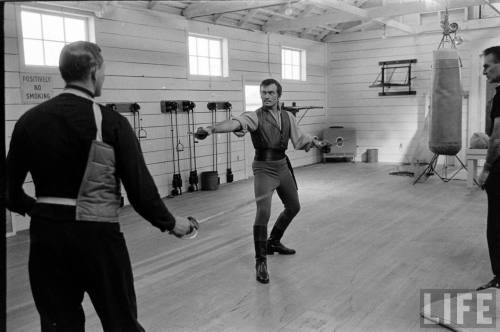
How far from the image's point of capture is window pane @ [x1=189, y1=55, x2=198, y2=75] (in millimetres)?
8039

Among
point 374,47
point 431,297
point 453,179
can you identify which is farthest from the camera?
point 374,47

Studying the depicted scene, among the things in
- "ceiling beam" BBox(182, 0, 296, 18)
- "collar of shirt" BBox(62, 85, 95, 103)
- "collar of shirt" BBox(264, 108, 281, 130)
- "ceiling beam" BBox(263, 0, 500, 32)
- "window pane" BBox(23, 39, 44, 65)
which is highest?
"ceiling beam" BBox(263, 0, 500, 32)

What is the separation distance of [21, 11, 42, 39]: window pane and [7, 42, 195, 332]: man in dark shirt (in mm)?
4428

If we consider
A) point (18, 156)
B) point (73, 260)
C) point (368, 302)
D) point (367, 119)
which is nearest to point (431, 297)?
point (368, 302)

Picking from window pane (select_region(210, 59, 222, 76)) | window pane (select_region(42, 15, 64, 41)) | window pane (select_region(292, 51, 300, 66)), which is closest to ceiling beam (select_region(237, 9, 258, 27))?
window pane (select_region(210, 59, 222, 76))

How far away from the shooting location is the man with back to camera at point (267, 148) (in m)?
3.75

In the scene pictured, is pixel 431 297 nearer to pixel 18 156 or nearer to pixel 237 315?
pixel 237 315

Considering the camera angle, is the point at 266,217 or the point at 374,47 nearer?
the point at 266,217

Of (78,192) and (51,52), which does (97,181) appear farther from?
(51,52)

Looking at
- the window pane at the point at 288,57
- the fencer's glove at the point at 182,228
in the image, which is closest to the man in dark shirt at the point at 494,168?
the fencer's glove at the point at 182,228

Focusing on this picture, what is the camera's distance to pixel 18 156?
69.5 inches

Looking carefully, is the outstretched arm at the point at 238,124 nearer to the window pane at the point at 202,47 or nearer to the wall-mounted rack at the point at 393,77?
the window pane at the point at 202,47

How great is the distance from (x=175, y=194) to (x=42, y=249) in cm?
577

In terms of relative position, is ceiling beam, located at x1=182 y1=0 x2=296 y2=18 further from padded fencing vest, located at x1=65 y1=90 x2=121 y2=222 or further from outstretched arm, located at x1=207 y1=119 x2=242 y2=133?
padded fencing vest, located at x1=65 y1=90 x2=121 y2=222
